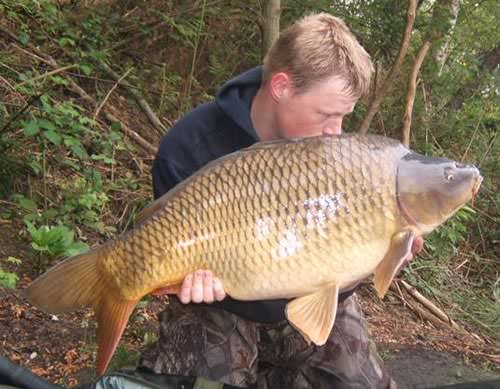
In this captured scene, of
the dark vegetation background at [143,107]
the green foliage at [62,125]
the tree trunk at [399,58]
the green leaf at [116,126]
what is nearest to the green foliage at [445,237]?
the dark vegetation background at [143,107]

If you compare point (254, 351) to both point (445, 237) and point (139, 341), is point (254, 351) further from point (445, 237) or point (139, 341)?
point (445, 237)

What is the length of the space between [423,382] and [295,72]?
54.3 inches

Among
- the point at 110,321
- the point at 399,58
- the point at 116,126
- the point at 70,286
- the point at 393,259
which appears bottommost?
the point at 399,58

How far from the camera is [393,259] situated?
1.22 metres

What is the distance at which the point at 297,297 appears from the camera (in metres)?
1.33

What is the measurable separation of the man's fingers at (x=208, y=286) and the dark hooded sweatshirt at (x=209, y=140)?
0.31 metres

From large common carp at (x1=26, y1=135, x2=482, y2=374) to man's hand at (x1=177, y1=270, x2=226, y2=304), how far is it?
0.05ft

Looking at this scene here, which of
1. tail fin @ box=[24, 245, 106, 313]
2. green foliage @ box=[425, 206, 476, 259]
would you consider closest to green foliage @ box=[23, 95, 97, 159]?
tail fin @ box=[24, 245, 106, 313]

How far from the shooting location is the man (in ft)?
5.05

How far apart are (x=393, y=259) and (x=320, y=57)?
1.91 ft

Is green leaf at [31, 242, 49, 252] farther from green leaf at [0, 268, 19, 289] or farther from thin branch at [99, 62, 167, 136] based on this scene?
thin branch at [99, 62, 167, 136]

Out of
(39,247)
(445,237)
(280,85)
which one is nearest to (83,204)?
(39,247)

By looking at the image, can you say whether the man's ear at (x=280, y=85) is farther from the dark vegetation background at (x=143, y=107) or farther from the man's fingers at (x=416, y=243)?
the dark vegetation background at (x=143, y=107)

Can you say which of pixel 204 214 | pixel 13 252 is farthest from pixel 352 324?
pixel 13 252
